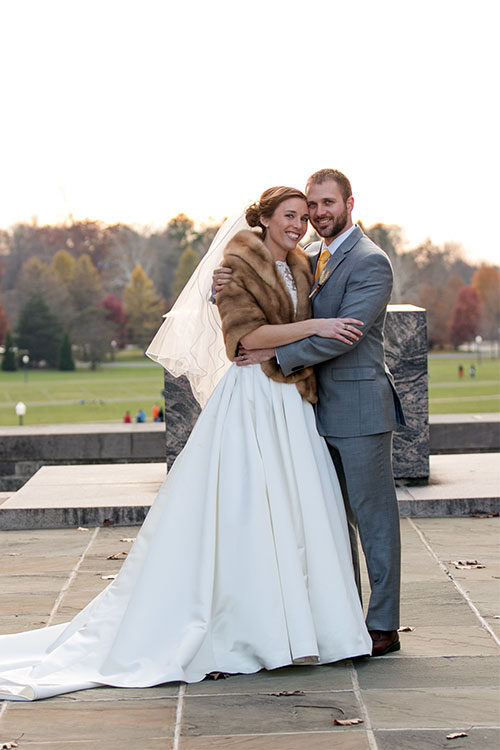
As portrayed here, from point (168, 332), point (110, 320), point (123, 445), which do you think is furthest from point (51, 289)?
point (168, 332)

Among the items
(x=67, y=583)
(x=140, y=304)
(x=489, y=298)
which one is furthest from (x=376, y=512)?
(x=489, y=298)

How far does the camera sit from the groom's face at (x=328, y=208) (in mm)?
4289

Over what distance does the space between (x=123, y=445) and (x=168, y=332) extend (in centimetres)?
647

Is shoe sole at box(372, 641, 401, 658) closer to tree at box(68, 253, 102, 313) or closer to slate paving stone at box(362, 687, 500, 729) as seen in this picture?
slate paving stone at box(362, 687, 500, 729)

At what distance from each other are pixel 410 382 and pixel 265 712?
4.60 m

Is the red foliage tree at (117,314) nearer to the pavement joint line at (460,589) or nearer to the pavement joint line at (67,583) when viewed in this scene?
the pavement joint line at (67,583)

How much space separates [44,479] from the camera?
29.1 ft

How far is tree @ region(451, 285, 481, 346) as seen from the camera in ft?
351

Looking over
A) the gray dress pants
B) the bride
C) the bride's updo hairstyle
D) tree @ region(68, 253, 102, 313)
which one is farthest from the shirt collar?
tree @ region(68, 253, 102, 313)

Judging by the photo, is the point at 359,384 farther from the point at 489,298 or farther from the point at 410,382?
the point at 489,298

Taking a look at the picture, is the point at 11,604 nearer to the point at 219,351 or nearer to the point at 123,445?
the point at 219,351

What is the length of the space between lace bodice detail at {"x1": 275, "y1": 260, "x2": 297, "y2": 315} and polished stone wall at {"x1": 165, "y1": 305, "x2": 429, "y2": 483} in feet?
12.1

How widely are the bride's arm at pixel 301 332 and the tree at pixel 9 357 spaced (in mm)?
91757

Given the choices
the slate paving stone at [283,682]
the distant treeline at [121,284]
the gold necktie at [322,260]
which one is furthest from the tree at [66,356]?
the slate paving stone at [283,682]
